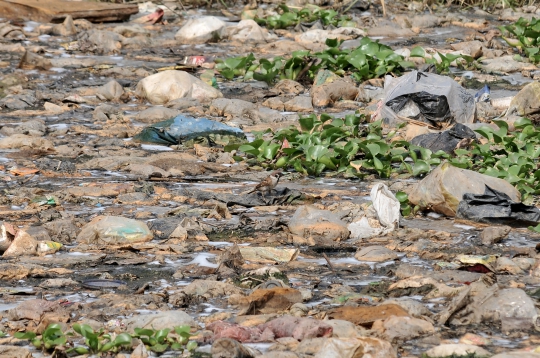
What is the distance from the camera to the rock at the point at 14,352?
2.53 m

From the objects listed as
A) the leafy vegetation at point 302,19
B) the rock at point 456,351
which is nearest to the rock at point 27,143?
the rock at point 456,351

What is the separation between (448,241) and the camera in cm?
374

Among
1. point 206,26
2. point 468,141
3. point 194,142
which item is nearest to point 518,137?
point 468,141

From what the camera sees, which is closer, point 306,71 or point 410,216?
point 410,216

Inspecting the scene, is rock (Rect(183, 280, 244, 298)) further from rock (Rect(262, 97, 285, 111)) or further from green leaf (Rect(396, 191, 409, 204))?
rock (Rect(262, 97, 285, 111))

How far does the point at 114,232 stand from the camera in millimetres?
3754

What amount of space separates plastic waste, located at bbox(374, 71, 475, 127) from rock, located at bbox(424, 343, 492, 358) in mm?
3577

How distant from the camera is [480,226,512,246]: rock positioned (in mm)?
3672

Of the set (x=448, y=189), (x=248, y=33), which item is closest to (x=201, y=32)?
(x=248, y=33)

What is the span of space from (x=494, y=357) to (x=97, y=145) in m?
3.79

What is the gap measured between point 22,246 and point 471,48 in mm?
5272

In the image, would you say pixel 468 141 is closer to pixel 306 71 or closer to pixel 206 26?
pixel 306 71

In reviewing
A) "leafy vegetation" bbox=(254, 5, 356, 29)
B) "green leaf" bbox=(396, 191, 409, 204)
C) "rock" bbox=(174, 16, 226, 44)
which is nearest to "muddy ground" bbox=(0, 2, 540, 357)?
"green leaf" bbox=(396, 191, 409, 204)

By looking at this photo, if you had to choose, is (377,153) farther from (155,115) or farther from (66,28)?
(66,28)
